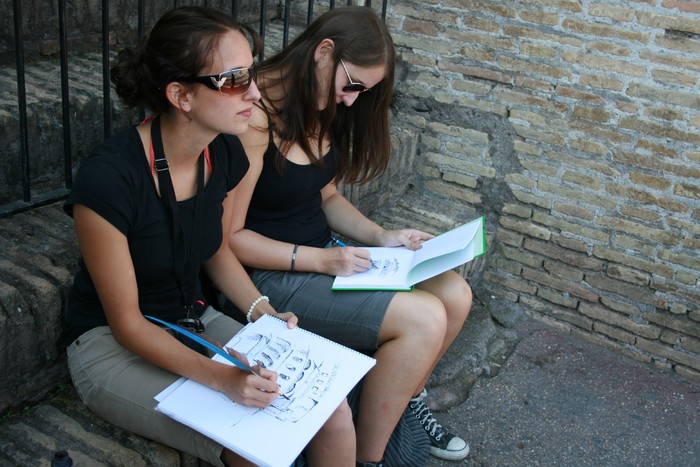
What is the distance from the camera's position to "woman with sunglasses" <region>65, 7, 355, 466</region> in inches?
76.0

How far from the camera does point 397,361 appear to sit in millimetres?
2545

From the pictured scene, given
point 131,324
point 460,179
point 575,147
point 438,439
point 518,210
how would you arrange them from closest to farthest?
1. point 131,324
2. point 438,439
3. point 575,147
4. point 518,210
5. point 460,179

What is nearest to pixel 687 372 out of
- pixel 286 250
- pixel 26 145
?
pixel 286 250

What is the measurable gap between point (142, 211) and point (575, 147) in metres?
2.22

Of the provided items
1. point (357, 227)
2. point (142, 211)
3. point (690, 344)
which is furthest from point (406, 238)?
point (690, 344)

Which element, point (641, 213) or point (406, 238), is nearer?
point (406, 238)

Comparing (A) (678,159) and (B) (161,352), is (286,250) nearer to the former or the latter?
(B) (161,352)

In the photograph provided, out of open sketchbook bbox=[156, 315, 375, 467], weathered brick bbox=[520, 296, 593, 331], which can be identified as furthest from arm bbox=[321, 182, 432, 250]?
weathered brick bbox=[520, 296, 593, 331]

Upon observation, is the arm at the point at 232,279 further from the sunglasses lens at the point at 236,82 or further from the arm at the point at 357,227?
the arm at the point at 357,227

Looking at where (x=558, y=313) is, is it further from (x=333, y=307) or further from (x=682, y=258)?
(x=333, y=307)

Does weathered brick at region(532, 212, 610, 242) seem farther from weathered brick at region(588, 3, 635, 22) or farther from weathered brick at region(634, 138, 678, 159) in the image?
weathered brick at region(588, 3, 635, 22)

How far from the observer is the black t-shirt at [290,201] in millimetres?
2598

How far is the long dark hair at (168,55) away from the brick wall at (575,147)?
1.88 m

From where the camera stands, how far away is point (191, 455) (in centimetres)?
210
